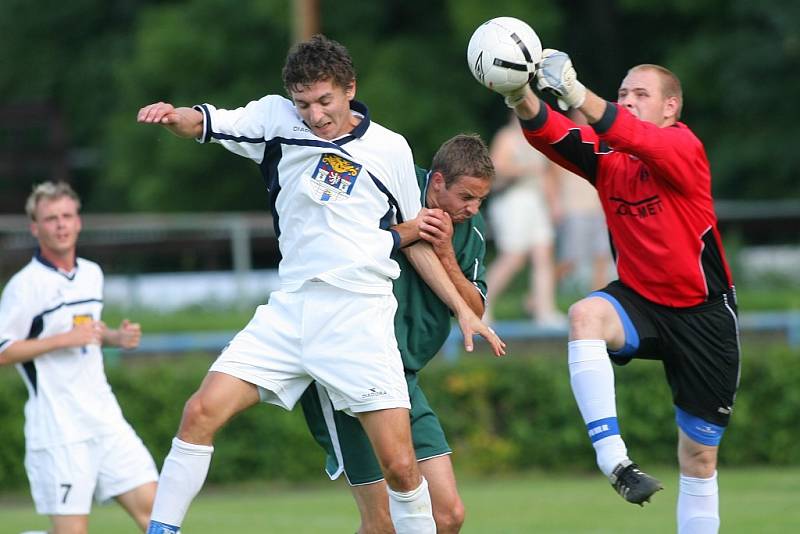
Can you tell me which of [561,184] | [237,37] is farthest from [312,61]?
[237,37]

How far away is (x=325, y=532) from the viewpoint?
9.88 meters

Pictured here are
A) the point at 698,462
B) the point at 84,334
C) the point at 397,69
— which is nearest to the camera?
the point at 698,462

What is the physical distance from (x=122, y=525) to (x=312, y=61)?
5806 millimetres

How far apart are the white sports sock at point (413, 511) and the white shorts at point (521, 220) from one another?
24.2ft

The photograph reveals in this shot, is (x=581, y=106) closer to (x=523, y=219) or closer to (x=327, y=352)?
(x=327, y=352)

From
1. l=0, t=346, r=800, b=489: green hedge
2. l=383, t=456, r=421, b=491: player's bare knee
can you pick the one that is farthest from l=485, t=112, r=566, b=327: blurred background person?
l=383, t=456, r=421, b=491: player's bare knee

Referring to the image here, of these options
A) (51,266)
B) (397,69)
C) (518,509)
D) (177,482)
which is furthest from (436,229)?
(397,69)

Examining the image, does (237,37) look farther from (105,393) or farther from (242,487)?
(105,393)

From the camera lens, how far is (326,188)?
20.6ft

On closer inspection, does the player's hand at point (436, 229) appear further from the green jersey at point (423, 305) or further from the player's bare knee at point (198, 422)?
the player's bare knee at point (198, 422)

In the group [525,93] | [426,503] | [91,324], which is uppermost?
[525,93]

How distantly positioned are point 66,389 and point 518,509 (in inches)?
170

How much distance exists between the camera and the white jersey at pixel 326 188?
6.29m

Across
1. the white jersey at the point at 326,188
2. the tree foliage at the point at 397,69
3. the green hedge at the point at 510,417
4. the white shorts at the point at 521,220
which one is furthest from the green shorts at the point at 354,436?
the tree foliage at the point at 397,69
